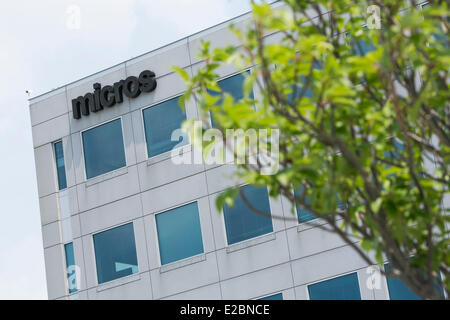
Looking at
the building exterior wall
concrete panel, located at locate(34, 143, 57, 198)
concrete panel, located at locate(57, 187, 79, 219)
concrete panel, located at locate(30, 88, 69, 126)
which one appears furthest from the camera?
concrete panel, located at locate(30, 88, 69, 126)

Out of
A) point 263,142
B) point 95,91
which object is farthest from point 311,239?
point 263,142

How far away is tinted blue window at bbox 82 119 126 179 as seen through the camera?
98.6 ft

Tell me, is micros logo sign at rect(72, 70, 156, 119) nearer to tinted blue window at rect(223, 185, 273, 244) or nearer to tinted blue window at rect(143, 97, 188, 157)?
tinted blue window at rect(143, 97, 188, 157)

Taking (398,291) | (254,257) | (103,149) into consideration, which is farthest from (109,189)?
(398,291)

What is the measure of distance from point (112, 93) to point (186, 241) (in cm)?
618

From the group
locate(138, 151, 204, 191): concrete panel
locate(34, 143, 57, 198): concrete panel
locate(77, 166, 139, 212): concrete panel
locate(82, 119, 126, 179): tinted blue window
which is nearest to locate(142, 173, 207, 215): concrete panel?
locate(138, 151, 204, 191): concrete panel

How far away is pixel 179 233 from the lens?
1107 inches

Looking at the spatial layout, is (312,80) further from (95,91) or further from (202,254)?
(95,91)

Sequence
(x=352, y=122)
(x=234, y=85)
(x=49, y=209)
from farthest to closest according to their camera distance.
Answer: (x=49, y=209) < (x=234, y=85) < (x=352, y=122)

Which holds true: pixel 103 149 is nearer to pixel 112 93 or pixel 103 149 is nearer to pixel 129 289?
pixel 112 93

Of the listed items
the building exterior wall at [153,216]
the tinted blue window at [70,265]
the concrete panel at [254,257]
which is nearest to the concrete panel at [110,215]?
the building exterior wall at [153,216]

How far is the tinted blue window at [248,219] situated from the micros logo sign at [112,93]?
17.8ft

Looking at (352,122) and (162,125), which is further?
(162,125)
